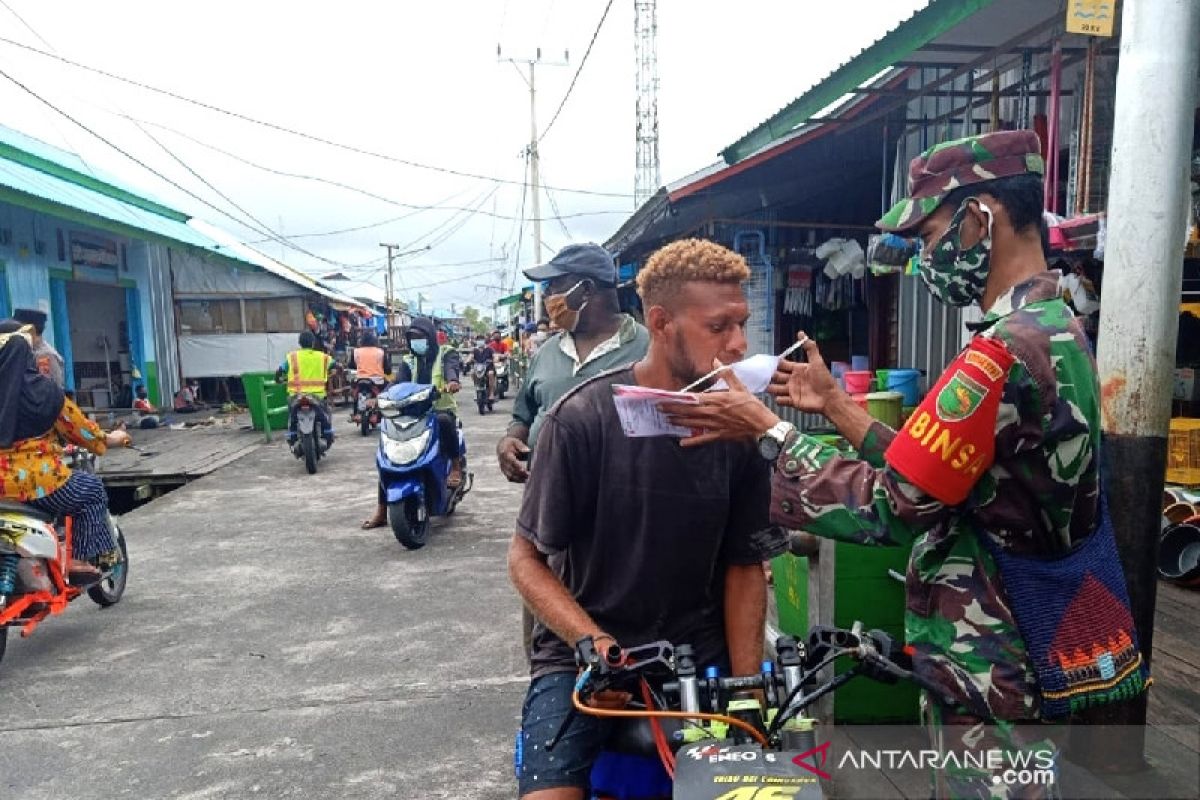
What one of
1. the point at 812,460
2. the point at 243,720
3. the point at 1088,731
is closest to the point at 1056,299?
the point at 812,460

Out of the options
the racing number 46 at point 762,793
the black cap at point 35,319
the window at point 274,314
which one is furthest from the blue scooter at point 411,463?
the window at point 274,314

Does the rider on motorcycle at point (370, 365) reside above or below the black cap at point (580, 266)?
below

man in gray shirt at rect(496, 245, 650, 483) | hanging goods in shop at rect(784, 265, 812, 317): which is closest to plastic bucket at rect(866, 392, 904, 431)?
man in gray shirt at rect(496, 245, 650, 483)

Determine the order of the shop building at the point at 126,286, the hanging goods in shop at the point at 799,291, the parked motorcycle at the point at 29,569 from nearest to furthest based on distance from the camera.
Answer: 1. the parked motorcycle at the point at 29,569
2. the hanging goods in shop at the point at 799,291
3. the shop building at the point at 126,286

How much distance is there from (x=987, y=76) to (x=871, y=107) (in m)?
1.51

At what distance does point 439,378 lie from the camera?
8.09 metres

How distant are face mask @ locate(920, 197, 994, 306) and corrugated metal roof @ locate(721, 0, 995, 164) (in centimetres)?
244

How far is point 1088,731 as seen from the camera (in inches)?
67.6

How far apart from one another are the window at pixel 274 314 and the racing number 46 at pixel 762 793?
19.4m

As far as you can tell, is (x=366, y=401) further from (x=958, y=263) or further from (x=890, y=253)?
(x=958, y=263)

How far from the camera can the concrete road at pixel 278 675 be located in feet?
10.8

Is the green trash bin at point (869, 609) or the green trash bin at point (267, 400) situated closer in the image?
the green trash bin at point (869, 609)

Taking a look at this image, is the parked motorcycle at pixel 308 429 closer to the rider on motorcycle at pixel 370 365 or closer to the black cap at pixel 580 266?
the rider on motorcycle at pixel 370 365

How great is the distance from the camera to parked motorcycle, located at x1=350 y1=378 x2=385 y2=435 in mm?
13047
